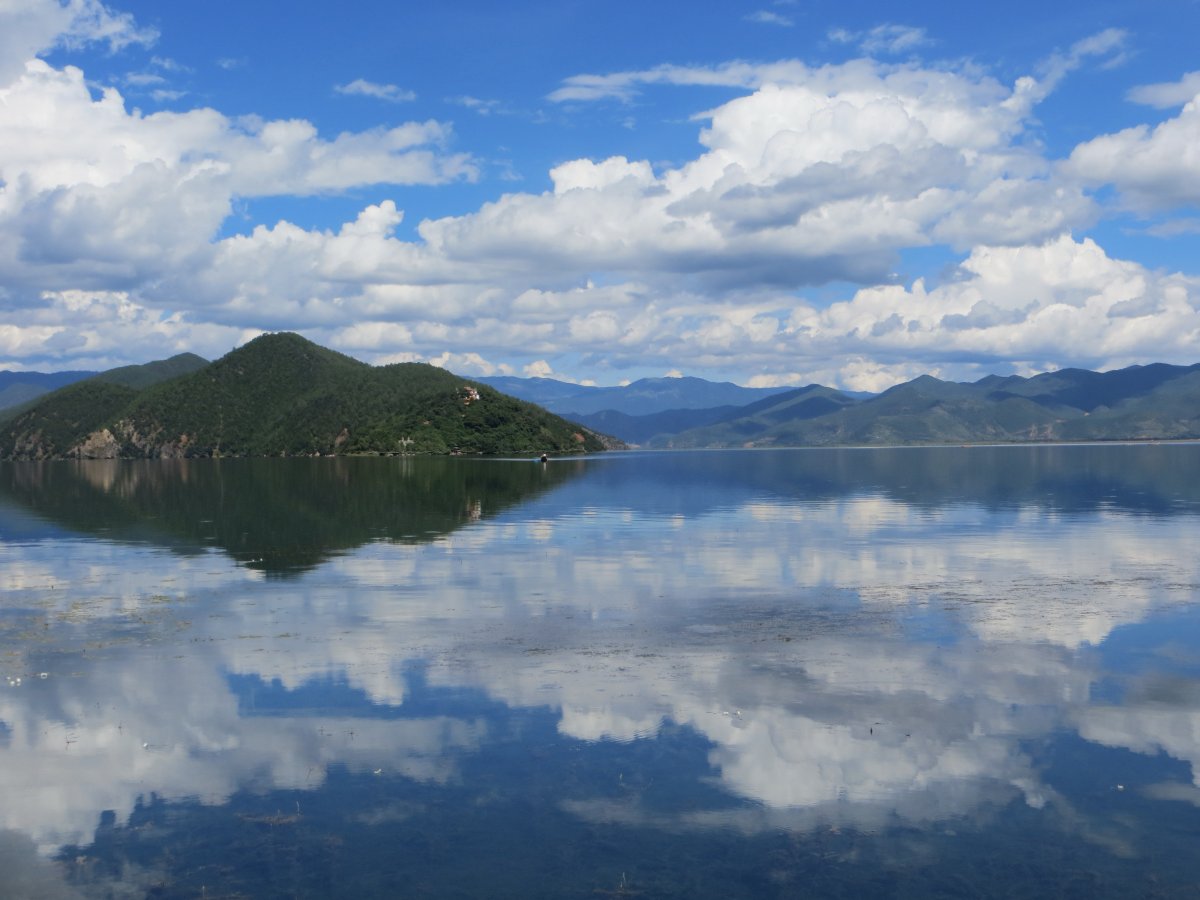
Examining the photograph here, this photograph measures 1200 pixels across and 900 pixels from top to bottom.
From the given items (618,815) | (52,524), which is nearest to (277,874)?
(618,815)

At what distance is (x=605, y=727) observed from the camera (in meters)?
26.6

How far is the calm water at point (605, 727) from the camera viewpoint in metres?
18.9

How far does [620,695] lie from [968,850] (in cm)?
1220

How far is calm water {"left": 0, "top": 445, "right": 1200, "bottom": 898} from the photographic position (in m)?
18.9

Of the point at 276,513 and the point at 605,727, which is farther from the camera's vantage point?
the point at 276,513

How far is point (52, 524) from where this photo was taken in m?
93.8

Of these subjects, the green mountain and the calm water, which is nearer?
the calm water

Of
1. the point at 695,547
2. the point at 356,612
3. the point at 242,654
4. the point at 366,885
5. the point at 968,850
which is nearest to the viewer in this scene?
the point at 366,885

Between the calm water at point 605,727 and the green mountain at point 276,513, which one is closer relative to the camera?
the calm water at point 605,727

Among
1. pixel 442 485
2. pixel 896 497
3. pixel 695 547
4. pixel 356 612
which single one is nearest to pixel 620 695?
pixel 356 612

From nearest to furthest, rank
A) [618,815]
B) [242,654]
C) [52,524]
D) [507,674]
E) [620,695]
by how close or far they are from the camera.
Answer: [618,815], [620,695], [507,674], [242,654], [52,524]

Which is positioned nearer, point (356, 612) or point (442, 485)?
point (356, 612)

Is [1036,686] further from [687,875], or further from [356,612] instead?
[356,612]

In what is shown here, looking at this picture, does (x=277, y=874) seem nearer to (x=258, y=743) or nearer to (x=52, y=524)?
(x=258, y=743)
